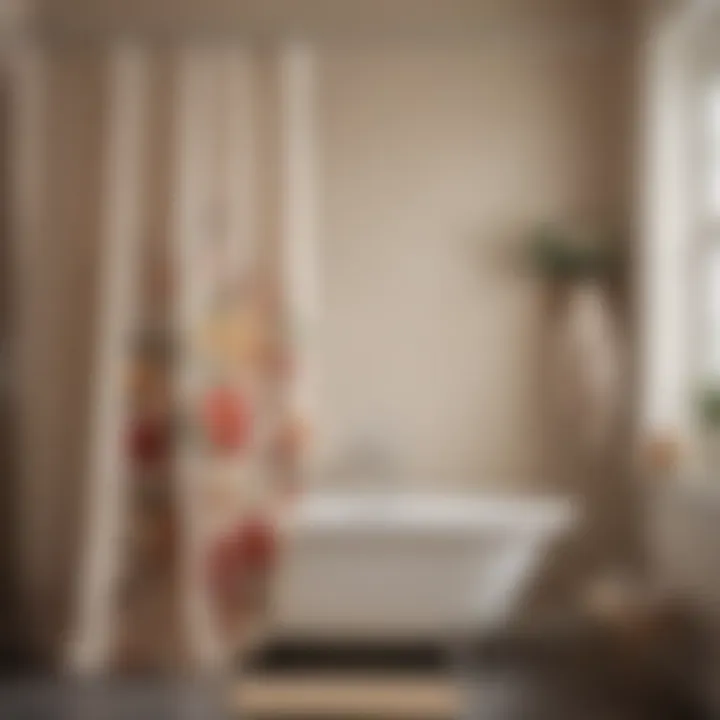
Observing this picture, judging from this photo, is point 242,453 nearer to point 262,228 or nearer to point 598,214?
point 262,228

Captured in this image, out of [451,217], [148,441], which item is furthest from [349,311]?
[148,441]

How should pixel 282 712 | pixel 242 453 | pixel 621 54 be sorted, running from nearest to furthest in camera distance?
1. pixel 282 712
2. pixel 242 453
3. pixel 621 54

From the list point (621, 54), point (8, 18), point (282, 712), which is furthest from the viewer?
Answer: point (621, 54)

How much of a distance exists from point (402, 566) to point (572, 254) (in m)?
1.33

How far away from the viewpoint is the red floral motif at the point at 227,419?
3.62 meters

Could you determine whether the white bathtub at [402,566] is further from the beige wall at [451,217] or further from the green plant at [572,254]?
the green plant at [572,254]

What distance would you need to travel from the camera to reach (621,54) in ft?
13.6

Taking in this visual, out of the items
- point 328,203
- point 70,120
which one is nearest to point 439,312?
point 328,203

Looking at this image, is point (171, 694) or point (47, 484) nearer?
point (171, 694)

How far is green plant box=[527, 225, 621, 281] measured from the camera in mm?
4043

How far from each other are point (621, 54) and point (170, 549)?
2412 mm

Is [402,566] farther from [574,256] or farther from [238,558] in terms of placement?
[574,256]

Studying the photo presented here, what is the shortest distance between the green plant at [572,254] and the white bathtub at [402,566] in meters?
0.94

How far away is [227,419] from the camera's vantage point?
362 cm
